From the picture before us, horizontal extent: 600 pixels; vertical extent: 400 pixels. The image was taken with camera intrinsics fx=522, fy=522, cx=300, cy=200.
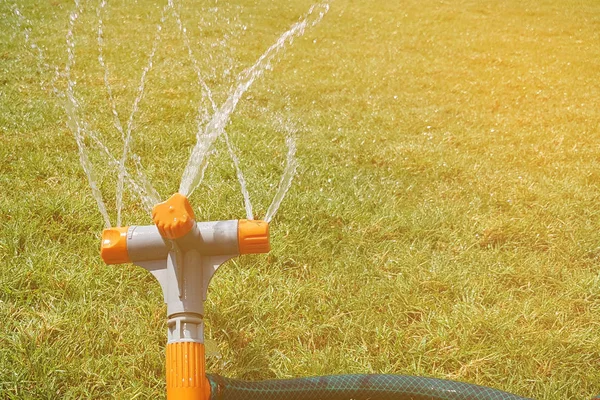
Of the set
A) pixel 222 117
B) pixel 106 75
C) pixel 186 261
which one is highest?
pixel 106 75

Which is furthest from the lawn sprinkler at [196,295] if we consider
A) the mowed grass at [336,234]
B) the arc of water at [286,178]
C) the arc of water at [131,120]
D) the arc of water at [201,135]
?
the arc of water at [286,178]

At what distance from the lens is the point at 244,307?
2.52 m

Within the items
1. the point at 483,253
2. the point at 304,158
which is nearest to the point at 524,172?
the point at 483,253

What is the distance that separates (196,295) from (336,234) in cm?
166

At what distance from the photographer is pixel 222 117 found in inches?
202

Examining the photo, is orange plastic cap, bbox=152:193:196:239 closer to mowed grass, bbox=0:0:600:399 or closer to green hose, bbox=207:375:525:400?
green hose, bbox=207:375:525:400

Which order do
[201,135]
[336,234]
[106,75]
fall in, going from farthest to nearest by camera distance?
[106,75] → [201,135] → [336,234]

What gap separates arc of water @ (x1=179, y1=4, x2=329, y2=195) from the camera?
3.71 meters

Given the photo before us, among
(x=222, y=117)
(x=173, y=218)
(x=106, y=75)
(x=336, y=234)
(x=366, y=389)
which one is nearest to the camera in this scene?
(x=173, y=218)

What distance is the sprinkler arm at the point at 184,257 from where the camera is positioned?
1.46 meters

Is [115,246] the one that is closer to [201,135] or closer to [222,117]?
[201,135]

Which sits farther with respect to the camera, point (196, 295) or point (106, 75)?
point (106, 75)

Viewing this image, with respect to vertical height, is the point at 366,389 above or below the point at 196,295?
below

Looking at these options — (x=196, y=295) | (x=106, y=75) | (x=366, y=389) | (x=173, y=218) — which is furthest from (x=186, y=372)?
(x=106, y=75)
